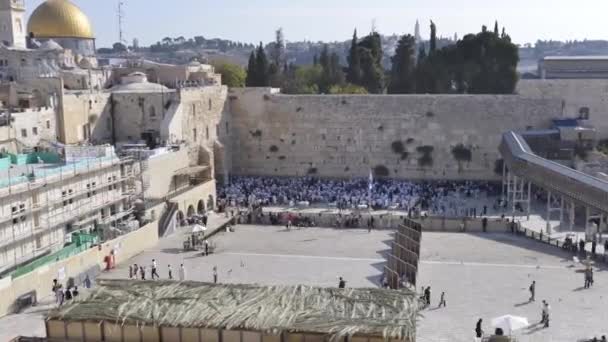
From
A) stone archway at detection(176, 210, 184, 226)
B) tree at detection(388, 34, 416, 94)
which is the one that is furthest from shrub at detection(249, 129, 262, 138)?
stone archway at detection(176, 210, 184, 226)

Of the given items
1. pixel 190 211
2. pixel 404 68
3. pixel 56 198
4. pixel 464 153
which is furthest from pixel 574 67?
pixel 56 198

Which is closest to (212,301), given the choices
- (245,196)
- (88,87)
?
(245,196)

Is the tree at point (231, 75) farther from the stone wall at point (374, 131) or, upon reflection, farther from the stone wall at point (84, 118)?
the stone wall at point (84, 118)

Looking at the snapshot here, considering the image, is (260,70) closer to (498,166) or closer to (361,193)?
(361,193)

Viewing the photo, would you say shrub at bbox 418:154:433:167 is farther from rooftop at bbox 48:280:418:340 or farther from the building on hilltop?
rooftop at bbox 48:280:418:340

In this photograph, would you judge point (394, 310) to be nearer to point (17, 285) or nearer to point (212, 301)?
point (212, 301)
